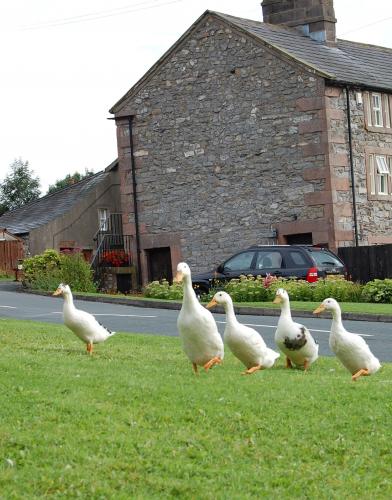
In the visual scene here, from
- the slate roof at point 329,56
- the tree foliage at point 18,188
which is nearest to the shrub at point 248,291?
the slate roof at point 329,56

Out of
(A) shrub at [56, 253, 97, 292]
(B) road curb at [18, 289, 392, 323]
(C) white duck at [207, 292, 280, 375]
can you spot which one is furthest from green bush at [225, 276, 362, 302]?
(C) white duck at [207, 292, 280, 375]

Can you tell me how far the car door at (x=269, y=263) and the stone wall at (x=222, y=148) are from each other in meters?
5.52

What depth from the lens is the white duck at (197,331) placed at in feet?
41.0

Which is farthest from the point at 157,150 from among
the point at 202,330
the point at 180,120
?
the point at 202,330

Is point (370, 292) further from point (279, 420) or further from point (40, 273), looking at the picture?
point (279, 420)

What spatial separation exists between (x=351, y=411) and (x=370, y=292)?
19.5 metres

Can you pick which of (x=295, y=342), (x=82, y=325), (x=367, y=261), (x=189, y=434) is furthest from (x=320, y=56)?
(x=189, y=434)

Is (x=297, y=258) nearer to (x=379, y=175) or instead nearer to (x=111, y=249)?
(x=379, y=175)

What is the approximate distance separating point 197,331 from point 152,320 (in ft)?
39.2

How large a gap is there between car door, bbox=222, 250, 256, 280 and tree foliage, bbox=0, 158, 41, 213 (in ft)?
130

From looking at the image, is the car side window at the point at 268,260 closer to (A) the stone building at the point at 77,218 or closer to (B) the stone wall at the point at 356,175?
(B) the stone wall at the point at 356,175

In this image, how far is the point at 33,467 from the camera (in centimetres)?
858

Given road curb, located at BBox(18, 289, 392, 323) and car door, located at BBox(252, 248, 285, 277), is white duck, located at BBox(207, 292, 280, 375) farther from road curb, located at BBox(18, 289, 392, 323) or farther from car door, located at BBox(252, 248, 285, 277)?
car door, located at BBox(252, 248, 285, 277)

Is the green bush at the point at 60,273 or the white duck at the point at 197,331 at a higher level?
the green bush at the point at 60,273
